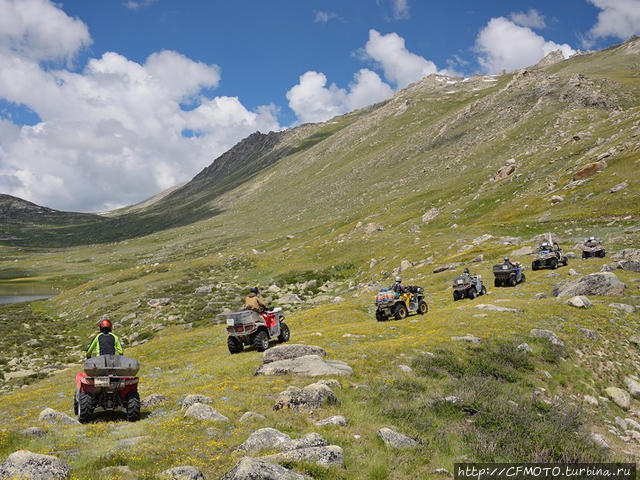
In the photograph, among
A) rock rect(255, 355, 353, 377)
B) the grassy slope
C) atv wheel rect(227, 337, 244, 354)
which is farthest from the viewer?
atv wheel rect(227, 337, 244, 354)

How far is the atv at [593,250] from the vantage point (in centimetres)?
3216

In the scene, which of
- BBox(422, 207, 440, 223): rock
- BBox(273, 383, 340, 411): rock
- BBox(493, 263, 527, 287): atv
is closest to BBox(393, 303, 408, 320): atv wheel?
BBox(493, 263, 527, 287): atv

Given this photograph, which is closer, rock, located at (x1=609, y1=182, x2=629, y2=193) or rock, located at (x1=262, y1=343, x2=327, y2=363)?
rock, located at (x1=262, y1=343, x2=327, y2=363)

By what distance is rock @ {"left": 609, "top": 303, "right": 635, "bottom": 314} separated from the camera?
20.3m

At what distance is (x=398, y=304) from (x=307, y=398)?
1587 cm

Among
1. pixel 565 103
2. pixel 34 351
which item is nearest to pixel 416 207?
pixel 565 103

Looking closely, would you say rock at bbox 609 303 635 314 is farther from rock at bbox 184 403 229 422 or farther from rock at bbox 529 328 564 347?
rock at bbox 184 403 229 422

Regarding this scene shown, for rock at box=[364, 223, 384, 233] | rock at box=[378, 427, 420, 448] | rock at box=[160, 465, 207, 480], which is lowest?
rock at box=[378, 427, 420, 448]

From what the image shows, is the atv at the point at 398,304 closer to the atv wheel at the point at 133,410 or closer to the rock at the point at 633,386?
the rock at the point at 633,386

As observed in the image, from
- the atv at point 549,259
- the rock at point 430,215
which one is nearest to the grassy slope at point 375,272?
the atv at point 549,259

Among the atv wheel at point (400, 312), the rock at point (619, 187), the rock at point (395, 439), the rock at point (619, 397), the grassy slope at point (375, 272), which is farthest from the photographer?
the rock at point (619, 187)

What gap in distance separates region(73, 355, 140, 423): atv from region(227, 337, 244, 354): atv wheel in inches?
343

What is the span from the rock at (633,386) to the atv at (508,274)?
15.3 metres

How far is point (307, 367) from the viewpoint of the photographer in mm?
13430
